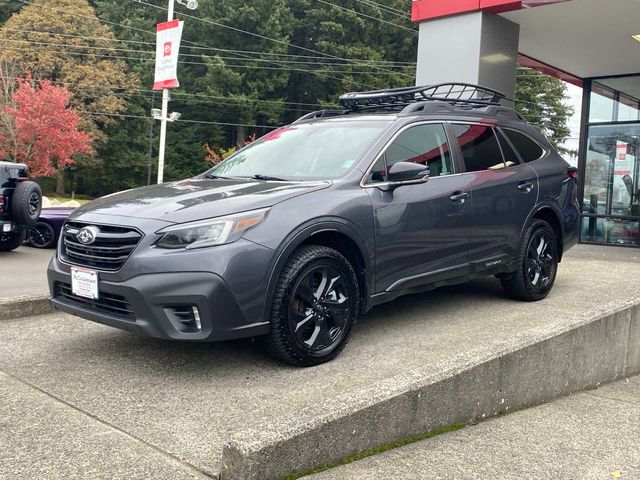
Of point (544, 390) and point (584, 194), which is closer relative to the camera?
point (544, 390)

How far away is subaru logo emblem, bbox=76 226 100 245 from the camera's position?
Answer: 13.0 ft

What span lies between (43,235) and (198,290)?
9.84 m

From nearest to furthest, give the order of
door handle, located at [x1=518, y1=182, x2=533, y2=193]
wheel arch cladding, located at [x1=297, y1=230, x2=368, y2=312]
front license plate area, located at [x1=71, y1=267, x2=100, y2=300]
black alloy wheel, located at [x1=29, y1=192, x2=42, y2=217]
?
front license plate area, located at [x1=71, y1=267, x2=100, y2=300]
wheel arch cladding, located at [x1=297, y1=230, x2=368, y2=312]
door handle, located at [x1=518, y1=182, x2=533, y2=193]
black alloy wheel, located at [x1=29, y1=192, x2=42, y2=217]

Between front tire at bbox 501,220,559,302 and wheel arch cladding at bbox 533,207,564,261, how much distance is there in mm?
59

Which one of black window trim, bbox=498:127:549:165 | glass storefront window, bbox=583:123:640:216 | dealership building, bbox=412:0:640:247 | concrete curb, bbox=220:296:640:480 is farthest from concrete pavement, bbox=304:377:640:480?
glass storefront window, bbox=583:123:640:216

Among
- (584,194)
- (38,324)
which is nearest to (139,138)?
(584,194)

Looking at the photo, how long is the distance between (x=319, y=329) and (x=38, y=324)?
2.69m

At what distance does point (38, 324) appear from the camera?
5.42m

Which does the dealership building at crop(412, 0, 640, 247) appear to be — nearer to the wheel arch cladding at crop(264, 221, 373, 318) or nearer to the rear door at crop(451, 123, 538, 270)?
the rear door at crop(451, 123, 538, 270)

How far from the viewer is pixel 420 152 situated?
5008 mm

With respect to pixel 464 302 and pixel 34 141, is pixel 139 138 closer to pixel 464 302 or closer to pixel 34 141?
pixel 34 141

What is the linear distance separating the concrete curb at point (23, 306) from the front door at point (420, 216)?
3148 mm

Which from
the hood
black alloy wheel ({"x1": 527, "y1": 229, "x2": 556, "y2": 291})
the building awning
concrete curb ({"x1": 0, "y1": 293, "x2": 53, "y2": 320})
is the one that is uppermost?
the building awning

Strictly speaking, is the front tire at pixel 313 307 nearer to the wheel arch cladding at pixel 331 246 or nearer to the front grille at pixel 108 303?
the wheel arch cladding at pixel 331 246
